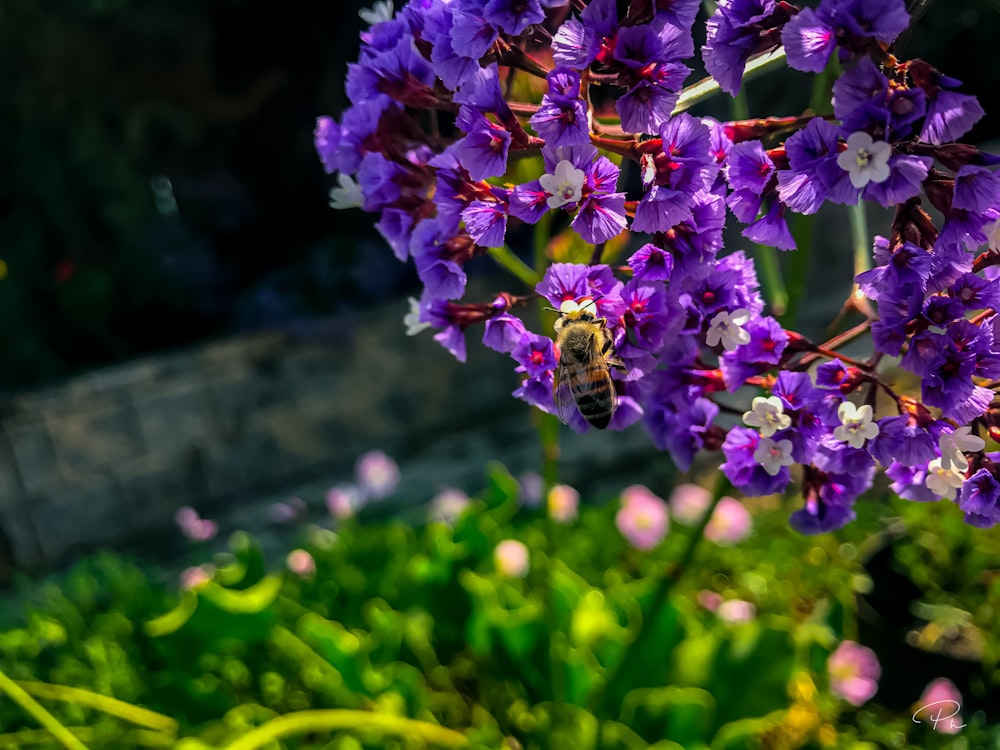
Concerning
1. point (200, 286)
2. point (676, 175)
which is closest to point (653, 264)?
→ point (676, 175)

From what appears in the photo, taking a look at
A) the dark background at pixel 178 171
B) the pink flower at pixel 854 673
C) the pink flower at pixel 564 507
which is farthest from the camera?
the dark background at pixel 178 171

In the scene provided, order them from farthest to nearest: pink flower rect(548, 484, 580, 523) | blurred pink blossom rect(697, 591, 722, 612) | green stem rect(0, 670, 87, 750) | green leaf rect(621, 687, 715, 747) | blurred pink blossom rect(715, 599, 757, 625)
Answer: pink flower rect(548, 484, 580, 523) < blurred pink blossom rect(697, 591, 722, 612) < blurred pink blossom rect(715, 599, 757, 625) < green leaf rect(621, 687, 715, 747) < green stem rect(0, 670, 87, 750)

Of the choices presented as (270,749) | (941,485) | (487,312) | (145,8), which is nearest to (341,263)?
(145,8)

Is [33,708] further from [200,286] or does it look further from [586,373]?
[200,286]

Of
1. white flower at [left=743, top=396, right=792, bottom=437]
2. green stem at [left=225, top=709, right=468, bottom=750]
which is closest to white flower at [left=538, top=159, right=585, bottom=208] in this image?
white flower at [left=743, top=396, right=792, bottom=437]

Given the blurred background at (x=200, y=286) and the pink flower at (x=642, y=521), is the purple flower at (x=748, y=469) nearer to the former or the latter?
the pink flower at (x=642, y=521)

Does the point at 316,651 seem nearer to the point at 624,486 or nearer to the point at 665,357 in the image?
the point at 665,357

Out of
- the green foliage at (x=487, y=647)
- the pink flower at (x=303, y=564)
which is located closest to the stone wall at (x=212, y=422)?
the green foliage at (x=487, y=647)

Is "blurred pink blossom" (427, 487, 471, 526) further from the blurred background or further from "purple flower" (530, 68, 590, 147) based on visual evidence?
"purple flower" (530, 68, 590, 147)
